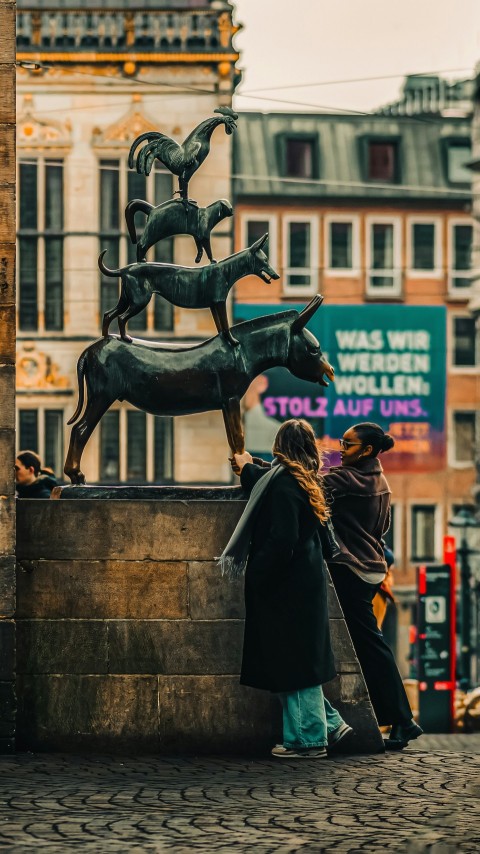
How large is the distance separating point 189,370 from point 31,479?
2165 mm

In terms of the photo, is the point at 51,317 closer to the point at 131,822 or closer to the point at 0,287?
the point at 0,287

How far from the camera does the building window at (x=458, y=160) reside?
48.1m

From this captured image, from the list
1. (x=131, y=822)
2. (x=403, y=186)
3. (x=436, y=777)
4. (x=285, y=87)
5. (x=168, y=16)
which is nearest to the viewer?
(x=131, y=822)

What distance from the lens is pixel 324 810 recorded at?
7.66 m

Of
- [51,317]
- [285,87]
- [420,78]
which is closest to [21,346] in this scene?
[51,317]

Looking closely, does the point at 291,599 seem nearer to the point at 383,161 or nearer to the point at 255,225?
the point at 255,225

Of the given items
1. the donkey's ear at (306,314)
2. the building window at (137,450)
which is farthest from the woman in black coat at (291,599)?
the building window at (137,450)

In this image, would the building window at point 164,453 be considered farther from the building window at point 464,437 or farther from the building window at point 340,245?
the building window at point 464,437

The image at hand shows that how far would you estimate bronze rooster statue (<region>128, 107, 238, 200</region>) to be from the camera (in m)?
10.3

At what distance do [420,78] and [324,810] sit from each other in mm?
48930

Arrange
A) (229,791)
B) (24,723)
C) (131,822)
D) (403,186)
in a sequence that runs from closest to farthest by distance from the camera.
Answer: (131,822) < (229,791) < (24,723) < (403,186)

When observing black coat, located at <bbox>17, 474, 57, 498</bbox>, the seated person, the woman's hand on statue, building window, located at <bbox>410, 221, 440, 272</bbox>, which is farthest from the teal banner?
the woman's hand on statue

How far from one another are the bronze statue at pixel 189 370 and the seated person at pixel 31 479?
1.49 meters

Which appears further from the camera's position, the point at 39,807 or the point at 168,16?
the point at 168,16
